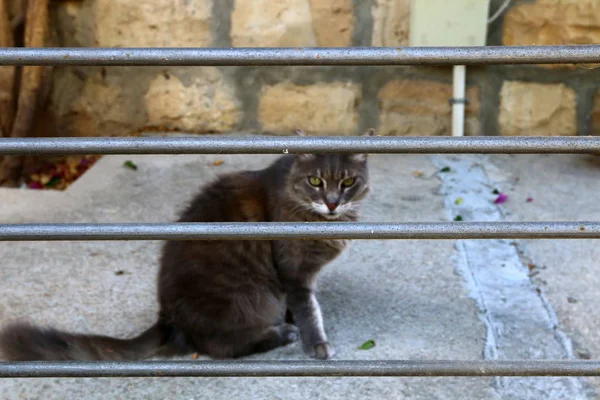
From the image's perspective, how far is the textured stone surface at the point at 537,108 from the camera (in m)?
4.57

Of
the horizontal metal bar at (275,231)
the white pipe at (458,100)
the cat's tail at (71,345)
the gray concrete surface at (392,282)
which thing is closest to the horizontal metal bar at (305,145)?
the horizontal metal bar at (275,231)

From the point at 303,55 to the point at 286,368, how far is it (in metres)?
0.69

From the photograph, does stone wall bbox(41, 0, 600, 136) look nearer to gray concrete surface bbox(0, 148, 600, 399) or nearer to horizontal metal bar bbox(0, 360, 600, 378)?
gray concrete surface bbox(0, 148, 600, 399)

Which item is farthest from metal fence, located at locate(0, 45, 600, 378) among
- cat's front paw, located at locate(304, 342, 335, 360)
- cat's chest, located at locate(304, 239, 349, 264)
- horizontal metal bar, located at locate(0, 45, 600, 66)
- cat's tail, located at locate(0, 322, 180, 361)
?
cat's chest, located at locate(304, 239, 349, 264)

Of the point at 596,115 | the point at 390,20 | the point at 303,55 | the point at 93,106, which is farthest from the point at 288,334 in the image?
the point at 596,115

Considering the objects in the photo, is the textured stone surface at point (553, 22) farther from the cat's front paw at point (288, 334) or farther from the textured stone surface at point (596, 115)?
the cat's front paw at point (288, 334)

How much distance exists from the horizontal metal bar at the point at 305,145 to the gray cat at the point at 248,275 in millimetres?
1055

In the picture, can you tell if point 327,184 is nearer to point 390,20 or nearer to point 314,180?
point 314,180

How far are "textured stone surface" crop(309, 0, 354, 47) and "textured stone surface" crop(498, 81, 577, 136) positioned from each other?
3.09 feet

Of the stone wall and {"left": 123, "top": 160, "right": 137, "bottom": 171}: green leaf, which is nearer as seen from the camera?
{"left": 123, "top": 160, "right": 137, "bottom": 171}: green leaf

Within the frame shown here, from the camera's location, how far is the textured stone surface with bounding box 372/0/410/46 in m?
4.57

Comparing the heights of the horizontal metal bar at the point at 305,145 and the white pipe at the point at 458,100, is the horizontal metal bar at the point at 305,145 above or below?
above

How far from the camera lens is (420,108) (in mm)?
4723

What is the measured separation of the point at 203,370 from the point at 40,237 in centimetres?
46
